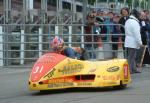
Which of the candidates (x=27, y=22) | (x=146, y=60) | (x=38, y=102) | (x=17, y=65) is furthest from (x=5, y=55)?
(x=38, y=102)

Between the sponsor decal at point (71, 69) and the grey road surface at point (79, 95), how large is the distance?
46 cm

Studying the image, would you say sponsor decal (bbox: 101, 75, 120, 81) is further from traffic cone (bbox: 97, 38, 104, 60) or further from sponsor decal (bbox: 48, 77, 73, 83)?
traffic cone (bbox: 97, 38, 104, 60)

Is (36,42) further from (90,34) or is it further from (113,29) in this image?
(113,29)

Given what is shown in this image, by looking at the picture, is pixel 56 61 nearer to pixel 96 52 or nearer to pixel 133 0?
pixel 96 52

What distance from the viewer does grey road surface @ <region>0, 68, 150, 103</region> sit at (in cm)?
1017

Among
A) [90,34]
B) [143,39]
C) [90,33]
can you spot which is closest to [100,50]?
[90,34]

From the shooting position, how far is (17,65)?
18.7 meters

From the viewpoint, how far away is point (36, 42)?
60.4ft

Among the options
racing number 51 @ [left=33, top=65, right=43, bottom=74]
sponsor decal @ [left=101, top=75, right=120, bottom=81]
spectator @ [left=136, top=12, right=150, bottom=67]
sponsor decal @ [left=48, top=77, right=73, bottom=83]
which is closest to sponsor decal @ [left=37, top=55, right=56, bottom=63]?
racing number 51 @ [left=33, top=65, right=43, bottom=74]

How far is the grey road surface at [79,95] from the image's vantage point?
1017 cm

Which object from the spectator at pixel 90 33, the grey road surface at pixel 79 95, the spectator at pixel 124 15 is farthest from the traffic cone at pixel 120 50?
the grey road surface at pixel 79 95

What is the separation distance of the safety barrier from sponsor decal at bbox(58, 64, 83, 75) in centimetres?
653

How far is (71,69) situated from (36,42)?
7.17 meters

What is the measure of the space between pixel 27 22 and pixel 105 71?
9.09 m
